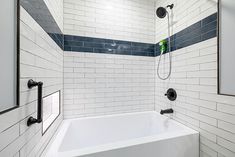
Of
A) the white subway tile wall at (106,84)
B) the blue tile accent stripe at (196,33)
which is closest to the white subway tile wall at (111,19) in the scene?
the white subway tile wall at (106,84)

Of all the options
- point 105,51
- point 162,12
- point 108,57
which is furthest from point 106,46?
point 162,12

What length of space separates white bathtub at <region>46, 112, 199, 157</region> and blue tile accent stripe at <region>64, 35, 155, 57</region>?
1.11 m

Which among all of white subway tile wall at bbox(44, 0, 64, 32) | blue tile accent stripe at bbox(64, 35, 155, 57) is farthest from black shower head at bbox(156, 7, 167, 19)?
white subway tile wall at bbox(44, 0, 64, 32)

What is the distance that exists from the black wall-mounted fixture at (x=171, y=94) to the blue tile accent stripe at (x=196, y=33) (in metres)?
0.62

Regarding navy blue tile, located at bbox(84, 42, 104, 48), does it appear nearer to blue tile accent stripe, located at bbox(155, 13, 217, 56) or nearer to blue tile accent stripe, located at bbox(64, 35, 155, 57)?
blue tile accent stripe, located at bbox(64, 35, 155, 57)

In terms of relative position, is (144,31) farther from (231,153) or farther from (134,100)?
(231,153)

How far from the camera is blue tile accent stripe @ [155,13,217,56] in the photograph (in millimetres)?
1185

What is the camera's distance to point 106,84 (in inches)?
77.8

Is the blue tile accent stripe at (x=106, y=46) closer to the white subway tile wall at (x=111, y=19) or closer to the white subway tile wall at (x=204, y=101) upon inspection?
the white subway tile wall at (x=111, y=19)

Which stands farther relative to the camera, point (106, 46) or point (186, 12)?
point (106, 46)

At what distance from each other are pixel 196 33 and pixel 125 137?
1807 millimetres

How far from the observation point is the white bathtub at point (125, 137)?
1.05 m

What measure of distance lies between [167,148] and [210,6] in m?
1.55

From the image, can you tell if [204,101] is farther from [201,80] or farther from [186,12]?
[186,12]
